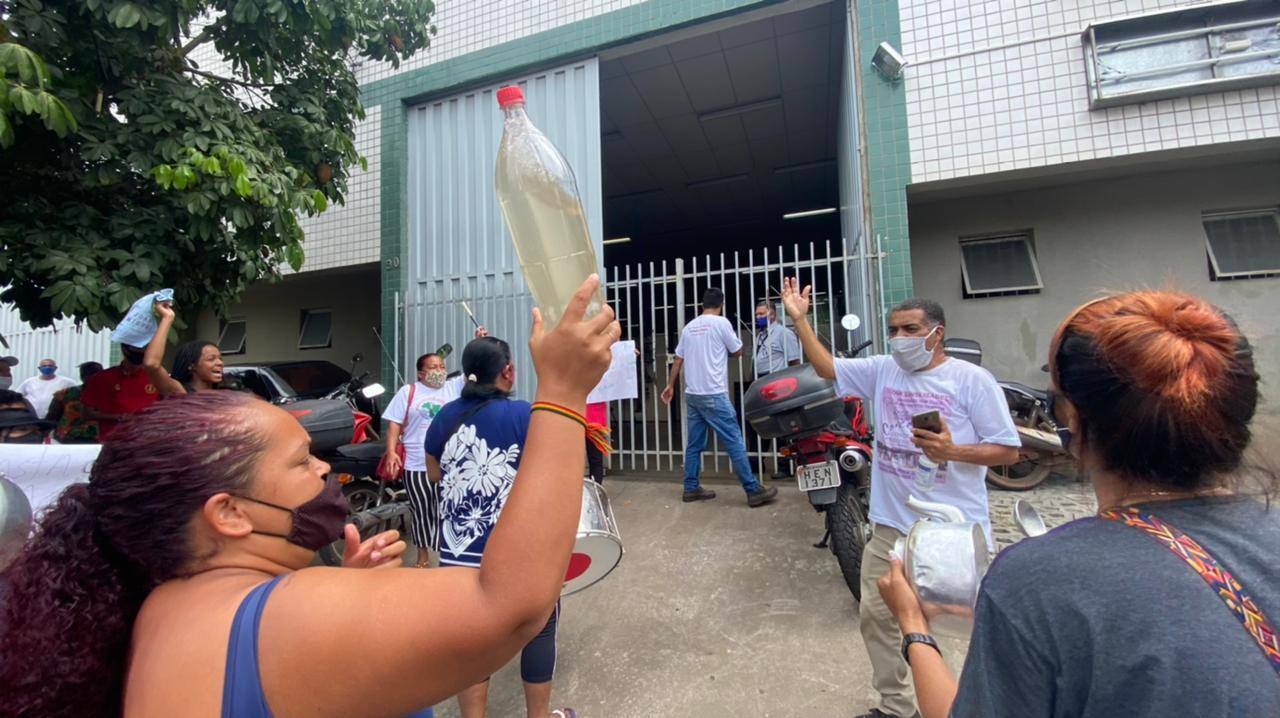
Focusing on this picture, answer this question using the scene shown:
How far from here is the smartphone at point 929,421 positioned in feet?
6.41

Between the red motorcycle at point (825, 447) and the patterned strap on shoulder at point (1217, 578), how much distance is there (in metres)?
2.32

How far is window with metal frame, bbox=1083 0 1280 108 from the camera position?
4.11 meters

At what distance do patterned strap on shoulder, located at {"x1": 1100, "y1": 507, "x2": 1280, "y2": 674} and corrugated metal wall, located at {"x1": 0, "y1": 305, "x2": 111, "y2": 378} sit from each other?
12.3m

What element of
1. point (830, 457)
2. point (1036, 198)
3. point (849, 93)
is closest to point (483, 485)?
point (830, 457)

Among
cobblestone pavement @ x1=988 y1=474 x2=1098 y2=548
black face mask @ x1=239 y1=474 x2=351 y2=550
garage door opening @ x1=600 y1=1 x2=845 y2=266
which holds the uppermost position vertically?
garage door opening @ x1=600 y1=1 x2=845 y2=266

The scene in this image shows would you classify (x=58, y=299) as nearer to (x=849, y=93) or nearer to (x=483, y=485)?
(x=483, y=485)

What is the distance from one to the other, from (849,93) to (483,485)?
4798 millimetres

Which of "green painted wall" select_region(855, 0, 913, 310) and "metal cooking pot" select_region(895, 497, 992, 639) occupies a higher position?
"green painted wall" select_region(855, 0, 913, 310)

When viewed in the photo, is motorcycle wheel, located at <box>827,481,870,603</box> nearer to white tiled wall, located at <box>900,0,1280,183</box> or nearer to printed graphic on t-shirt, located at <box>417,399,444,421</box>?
printed graphic on t-shirt, located at <box>417,399,444,421</box>

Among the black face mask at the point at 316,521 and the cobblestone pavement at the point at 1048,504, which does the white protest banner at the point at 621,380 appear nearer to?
the cobblestone pavement at the point at 1048,504

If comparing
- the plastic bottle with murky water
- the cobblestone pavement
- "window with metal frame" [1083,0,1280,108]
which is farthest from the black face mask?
"window with metal frame" [1083,0,1280,108]

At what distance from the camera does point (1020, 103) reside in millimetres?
4492

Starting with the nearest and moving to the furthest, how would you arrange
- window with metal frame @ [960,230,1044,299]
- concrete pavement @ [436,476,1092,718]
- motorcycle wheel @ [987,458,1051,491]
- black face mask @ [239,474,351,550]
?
black face mask @ [239,474,351,550]
concrete pavement @ [436,476,1092,718]
motorcycle wheel @ [987,458,1051,491]
window with metal frame @ [960,230,1044,299]

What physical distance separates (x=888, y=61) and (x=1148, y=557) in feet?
16.0
